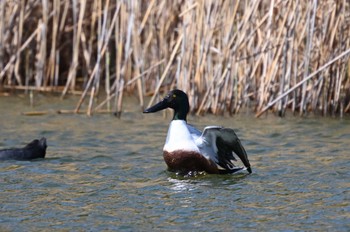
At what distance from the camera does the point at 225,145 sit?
672 cm

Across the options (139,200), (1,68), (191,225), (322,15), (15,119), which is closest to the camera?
(191,225)

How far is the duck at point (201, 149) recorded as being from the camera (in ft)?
21.6

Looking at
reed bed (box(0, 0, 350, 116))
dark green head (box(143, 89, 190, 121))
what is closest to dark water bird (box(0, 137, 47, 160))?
dark green head (box(143, 89, 190, 121))

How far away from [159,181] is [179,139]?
13.2 inches

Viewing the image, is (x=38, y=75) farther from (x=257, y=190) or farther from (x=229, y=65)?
(x=257, y=190)

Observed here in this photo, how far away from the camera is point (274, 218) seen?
17.5 feet

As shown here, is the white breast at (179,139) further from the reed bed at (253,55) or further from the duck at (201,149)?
the reed bed at (253,55)

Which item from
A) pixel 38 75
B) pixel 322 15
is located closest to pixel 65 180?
pixel 322 15

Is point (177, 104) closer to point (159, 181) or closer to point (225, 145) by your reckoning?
point (225, 145)

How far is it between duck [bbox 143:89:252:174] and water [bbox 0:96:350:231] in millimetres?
92

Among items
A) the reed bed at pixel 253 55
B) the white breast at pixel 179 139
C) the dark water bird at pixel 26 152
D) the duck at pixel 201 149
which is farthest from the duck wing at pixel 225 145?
the reed bed at pixel 253 55

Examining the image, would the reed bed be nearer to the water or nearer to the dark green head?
the water

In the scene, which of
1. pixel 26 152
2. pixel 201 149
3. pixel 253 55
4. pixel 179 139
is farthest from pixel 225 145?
pixel 253 55

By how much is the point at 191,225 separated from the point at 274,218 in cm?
51
